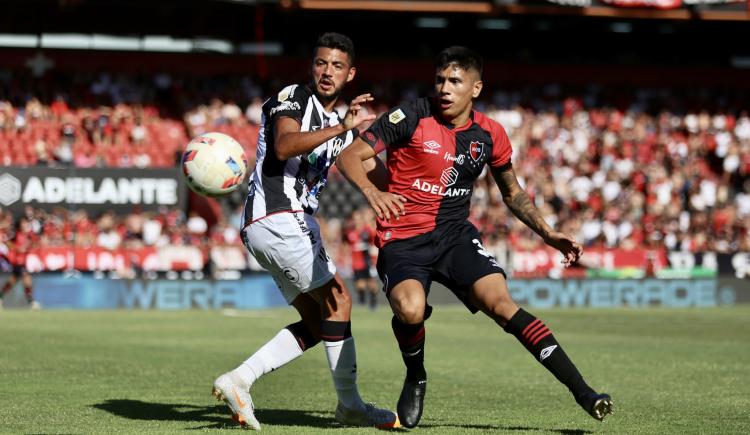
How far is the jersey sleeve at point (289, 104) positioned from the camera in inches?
295

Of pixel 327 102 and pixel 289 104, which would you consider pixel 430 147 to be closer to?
pixel 327 102

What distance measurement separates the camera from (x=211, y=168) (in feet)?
26.6

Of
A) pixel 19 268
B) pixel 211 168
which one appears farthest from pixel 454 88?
pixel 19 268

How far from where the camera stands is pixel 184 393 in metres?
9.84

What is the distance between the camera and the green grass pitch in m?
7.86

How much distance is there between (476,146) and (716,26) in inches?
1308

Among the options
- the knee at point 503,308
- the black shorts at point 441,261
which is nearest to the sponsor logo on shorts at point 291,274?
the black shorts at point 441,261

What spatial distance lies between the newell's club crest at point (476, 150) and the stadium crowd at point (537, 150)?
20.3 meters

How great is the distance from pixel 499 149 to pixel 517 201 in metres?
0.45

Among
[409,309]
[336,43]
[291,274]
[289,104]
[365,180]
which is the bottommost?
[409,309]

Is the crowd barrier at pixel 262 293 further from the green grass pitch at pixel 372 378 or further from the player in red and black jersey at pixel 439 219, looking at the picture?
the player in red and black jersey at pixel 439 219

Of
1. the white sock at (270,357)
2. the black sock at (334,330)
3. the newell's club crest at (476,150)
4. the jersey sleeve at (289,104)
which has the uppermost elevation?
the jersey sleeve at (289,104)

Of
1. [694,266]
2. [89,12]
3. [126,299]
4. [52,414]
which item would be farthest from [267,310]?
[52,414]

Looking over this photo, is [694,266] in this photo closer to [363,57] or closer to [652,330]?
[652,330]
